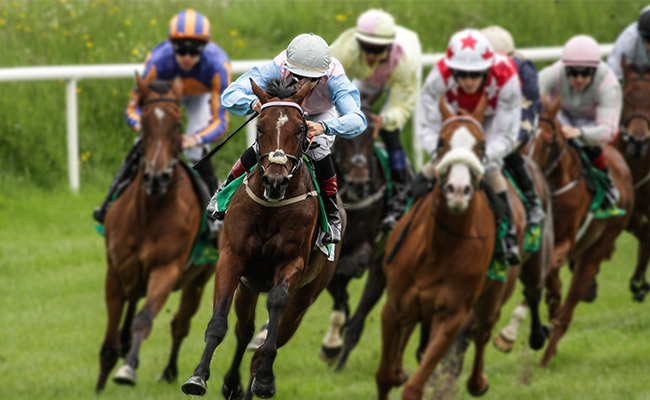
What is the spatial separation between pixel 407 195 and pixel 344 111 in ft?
12.9

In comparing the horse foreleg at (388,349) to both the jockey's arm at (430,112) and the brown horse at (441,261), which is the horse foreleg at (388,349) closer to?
the brown horse at (441,261)

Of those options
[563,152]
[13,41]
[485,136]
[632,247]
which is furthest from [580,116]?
[13,41]

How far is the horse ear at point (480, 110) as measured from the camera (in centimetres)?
831

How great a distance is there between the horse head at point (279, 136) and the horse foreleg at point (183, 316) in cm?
515

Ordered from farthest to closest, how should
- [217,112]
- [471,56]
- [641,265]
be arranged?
[641,265]
[217,112]
[471,56]

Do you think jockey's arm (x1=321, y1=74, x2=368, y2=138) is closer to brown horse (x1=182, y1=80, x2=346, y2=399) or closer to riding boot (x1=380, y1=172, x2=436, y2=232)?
brown horse (x1=182, y1=80, x2=346, y2=399)

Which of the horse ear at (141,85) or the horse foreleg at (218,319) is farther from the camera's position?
the horse ear at (141,85)

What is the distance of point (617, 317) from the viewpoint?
12.6 m

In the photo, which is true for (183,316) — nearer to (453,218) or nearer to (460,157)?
(453,218)

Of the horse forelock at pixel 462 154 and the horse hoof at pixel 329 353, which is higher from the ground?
the horse forelock at pixel 462 154

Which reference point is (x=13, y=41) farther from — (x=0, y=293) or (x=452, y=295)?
(x=452, y=295)

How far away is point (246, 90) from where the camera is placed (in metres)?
5.55

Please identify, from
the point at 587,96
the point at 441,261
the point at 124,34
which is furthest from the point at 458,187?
the point at 124,34

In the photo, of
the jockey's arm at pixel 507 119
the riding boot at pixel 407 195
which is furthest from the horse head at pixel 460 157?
the riding boot at pixel 407 195
